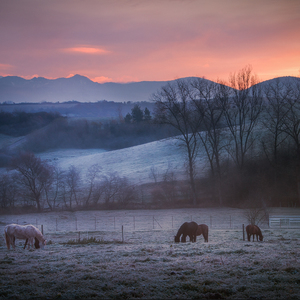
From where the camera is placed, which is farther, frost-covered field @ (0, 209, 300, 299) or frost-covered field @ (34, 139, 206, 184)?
frost-covered field @ (34, 139, 206, 184)

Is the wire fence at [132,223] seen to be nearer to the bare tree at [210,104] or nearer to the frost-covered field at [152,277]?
the bare tree at [210,104]

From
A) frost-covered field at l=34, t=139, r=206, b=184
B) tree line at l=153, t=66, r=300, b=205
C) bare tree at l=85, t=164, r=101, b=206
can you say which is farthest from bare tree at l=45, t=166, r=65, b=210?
tree line at l=153, t=66, r=300, b=205

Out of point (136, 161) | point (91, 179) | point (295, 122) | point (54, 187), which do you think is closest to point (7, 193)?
point (54, 187)

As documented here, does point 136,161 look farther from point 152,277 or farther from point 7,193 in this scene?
point 152,277

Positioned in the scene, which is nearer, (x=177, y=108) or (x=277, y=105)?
(x=277, y=105)

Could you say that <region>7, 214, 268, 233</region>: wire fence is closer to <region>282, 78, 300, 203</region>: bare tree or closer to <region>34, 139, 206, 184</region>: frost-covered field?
<region>282, 78, 300, 203</region>: bare tree

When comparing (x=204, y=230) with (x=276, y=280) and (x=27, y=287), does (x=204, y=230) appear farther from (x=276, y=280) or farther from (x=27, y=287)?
(x=27, y=287)

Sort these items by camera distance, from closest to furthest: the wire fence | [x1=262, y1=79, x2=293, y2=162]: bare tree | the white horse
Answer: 1. the white horse
2. the wire fence
3. [x1=262, y1=79, x2=293, y2=162]: bare tree

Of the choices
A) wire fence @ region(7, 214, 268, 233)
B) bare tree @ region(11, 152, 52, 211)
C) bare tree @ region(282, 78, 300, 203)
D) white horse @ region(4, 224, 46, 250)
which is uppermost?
bare tree @ region(282, 78, 300, 203)

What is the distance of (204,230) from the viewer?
64.3 feet

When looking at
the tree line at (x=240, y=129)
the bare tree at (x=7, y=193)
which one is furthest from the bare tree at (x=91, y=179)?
the tree line at (x=240, y=129)

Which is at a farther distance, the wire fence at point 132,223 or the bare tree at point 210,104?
the bare tree at point 210,104

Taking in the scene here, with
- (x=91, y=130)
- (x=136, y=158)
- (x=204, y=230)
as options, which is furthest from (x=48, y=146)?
(x=204, y=230)

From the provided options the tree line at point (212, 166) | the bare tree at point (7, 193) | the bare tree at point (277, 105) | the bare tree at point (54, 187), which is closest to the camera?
the tree line at point (212, 166)
